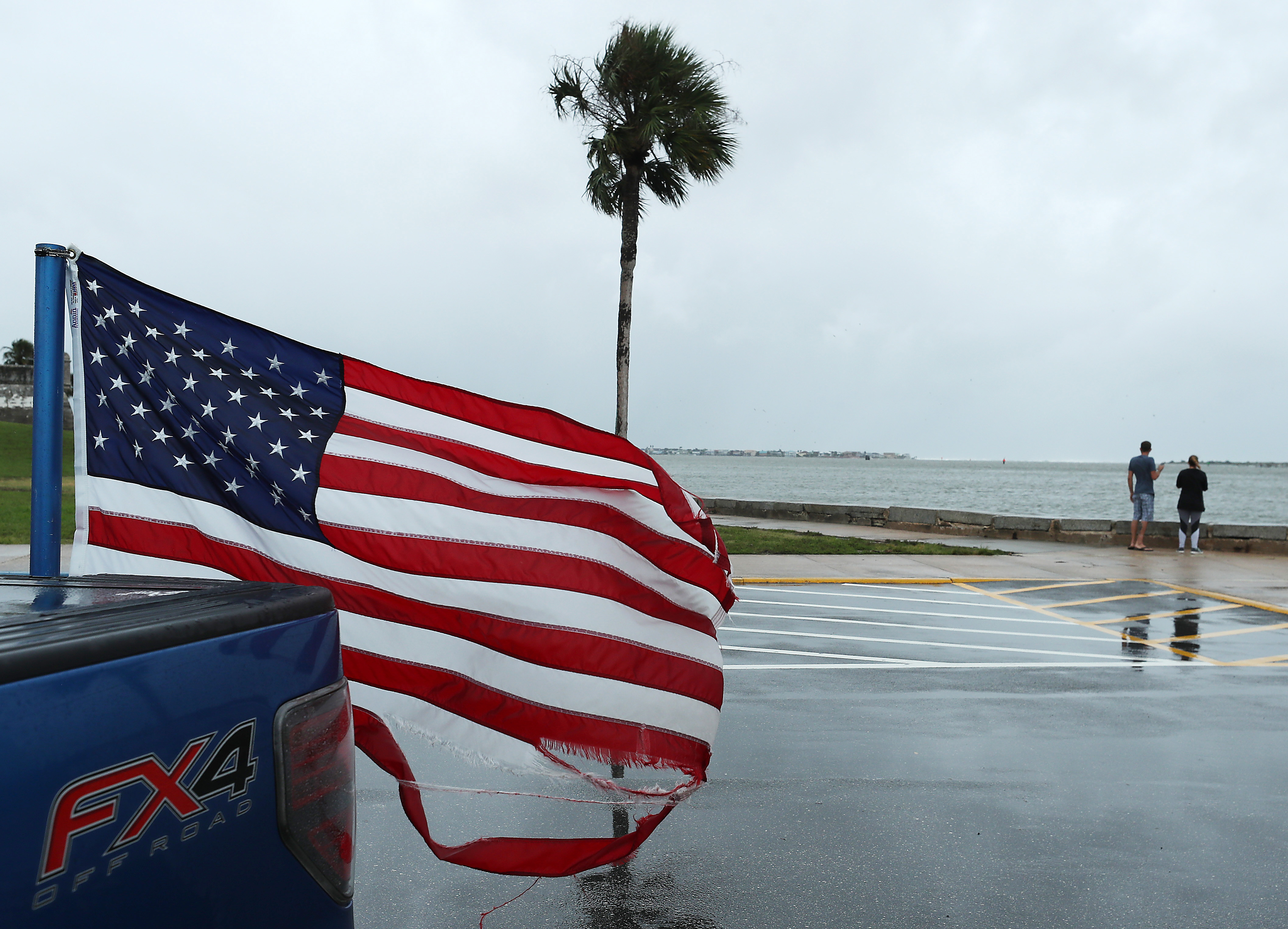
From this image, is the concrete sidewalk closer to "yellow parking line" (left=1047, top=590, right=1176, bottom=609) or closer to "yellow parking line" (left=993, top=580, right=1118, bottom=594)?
"yellow parking line" (left=993, top=580, right=1118, bottom=594)

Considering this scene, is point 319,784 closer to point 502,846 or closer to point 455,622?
point 455,622

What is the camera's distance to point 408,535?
11.1 feet

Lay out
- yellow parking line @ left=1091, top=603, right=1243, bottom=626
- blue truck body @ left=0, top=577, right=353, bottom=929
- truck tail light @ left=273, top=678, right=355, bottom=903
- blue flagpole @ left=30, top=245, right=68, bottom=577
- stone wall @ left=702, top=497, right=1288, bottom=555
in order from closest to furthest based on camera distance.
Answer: blue truck body @ left=0, top=577, right=353, bottom=929 < truck tail light @ left=273, top=678, right=355, bottom=903 < blue flagpole @ left=30, top=245, right=68, bottom=577 < yellow parking line @ left=1091, top=603, right=1243, bottom=626 < stone wall @ left=702, top=497, right=1288, bottom=555

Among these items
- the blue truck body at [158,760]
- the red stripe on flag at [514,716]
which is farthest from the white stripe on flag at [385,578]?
the blue truck body at [158,760]

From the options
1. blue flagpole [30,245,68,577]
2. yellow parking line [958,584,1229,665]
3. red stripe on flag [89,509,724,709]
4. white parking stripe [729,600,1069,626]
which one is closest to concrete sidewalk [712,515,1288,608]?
yellow parking line [958,584,1229,665]

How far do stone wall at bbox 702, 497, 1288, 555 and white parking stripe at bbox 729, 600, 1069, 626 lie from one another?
251 inches

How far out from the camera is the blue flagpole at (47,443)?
2.84m

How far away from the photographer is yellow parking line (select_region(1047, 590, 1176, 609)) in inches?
467

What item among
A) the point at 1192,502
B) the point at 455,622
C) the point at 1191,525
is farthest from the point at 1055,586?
the point at 455,622

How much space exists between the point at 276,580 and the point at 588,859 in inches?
55.4

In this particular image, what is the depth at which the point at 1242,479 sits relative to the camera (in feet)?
635

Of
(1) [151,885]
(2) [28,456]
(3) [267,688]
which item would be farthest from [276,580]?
(2) [28,456]

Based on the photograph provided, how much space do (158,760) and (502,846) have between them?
213 cm

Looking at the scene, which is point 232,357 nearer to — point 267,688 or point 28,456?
point 267,688
